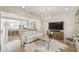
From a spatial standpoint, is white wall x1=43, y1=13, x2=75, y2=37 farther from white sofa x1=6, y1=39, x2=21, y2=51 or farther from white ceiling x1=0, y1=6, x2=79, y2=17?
white sofa x1=6, y1=39, x2=21, y2=51

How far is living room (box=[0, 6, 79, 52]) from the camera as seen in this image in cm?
240

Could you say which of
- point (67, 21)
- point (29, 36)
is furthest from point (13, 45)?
point (67, 21)

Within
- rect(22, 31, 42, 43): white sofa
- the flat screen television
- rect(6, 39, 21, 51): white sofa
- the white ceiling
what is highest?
the white ceiling

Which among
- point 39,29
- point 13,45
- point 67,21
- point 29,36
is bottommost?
point 13,45

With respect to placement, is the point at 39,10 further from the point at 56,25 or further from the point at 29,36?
the point at 29,36

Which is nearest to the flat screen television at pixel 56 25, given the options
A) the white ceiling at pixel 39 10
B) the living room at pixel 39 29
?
the living room at pixel 39 29

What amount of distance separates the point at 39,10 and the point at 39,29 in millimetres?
388

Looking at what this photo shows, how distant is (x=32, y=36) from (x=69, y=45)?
771 millimetres

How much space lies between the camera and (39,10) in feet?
8.03

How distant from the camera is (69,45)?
2.41 meters

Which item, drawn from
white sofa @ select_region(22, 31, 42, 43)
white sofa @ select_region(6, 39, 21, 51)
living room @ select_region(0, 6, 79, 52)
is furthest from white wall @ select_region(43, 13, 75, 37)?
white sofa @ select_region(6, 39, 21, 51)
